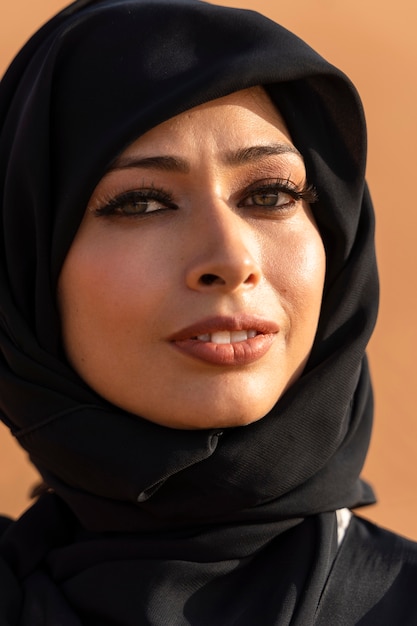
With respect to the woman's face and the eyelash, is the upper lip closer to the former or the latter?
the woman's face

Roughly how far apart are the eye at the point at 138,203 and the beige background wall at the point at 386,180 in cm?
280

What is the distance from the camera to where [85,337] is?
196 cm

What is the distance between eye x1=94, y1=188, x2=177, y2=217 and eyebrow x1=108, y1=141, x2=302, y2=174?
5 centimetres

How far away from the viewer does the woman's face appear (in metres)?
1.82

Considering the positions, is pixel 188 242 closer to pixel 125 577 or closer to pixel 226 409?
pixel 226 409

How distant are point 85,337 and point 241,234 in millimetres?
352

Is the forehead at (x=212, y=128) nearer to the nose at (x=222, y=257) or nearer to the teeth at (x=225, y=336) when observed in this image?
the nose at (x=222, y=257)

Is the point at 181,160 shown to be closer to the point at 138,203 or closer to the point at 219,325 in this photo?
the point at 138,203

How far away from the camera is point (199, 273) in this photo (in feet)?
5.87

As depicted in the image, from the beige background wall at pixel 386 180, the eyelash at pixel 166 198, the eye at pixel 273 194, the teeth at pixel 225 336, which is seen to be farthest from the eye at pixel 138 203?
the beige background wall at pixel 386 180

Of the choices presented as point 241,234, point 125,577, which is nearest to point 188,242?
point 241,234

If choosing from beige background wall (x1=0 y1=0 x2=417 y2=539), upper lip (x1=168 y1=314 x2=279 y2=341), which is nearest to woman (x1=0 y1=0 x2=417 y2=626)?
upper lip (x1=168 y1=314 x2=279 y2=341)

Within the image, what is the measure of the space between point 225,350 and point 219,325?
0.05 metres

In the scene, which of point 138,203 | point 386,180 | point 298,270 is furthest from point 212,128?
point 386,180
